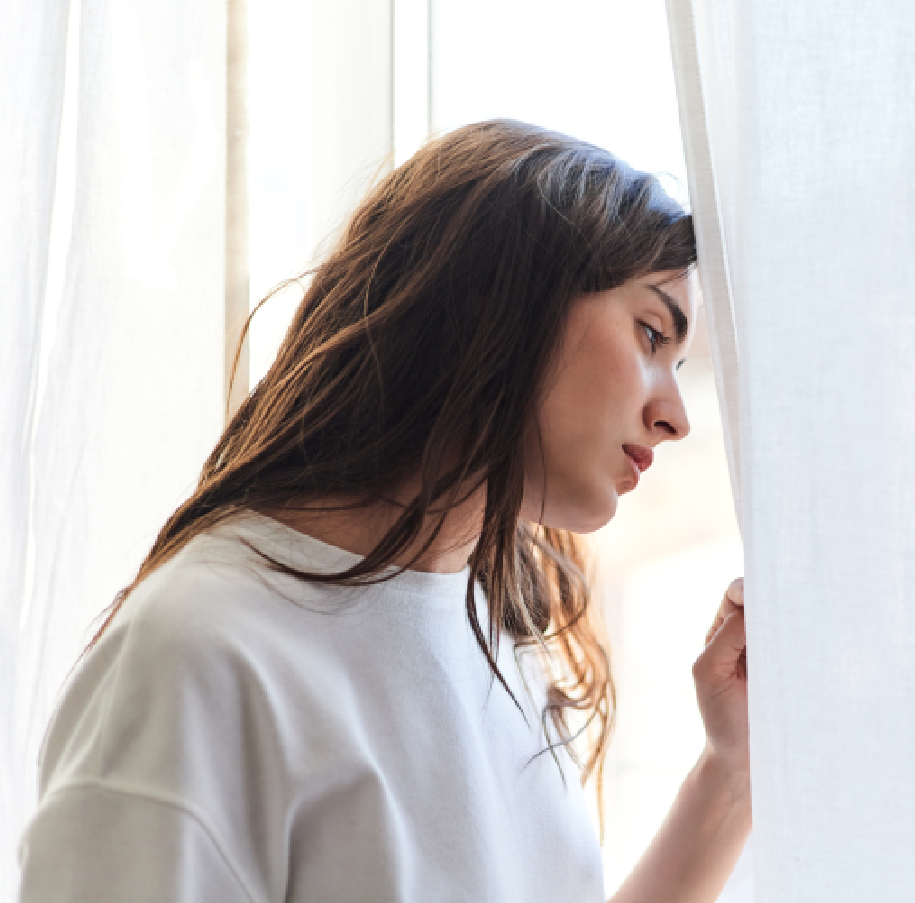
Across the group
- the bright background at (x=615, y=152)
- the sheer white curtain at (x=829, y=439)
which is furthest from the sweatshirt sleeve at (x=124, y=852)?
the bright background at (x=615, y=152)

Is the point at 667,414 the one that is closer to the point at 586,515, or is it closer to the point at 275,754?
the point at 586,515

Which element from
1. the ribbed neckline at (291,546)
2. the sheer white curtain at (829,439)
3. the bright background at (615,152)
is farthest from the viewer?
the bright background at (615,152)

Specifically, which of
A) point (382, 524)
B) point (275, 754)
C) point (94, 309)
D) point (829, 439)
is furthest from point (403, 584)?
point (94, 309)

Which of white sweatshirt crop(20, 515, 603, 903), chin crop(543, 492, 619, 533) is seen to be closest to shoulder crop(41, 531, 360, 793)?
white sweatshirt crop(20, 515, 603, 903)

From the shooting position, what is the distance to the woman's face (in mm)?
656

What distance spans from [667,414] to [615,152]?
0.24 metres

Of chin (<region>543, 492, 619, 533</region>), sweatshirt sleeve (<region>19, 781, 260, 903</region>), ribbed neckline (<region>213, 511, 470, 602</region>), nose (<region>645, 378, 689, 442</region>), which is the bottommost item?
sweatshirt sleeve (<region>19, 781, 260, 903</region>)

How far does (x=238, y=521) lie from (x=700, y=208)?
337 mm

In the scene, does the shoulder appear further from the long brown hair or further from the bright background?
the bright background

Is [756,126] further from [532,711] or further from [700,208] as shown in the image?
[532,711]

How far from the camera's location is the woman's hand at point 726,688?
27.8 inches

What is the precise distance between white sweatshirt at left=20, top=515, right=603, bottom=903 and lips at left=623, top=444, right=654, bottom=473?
0.16m

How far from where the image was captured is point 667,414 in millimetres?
666

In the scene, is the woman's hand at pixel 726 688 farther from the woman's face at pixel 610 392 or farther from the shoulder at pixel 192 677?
the shoulder at pixel 192 677
